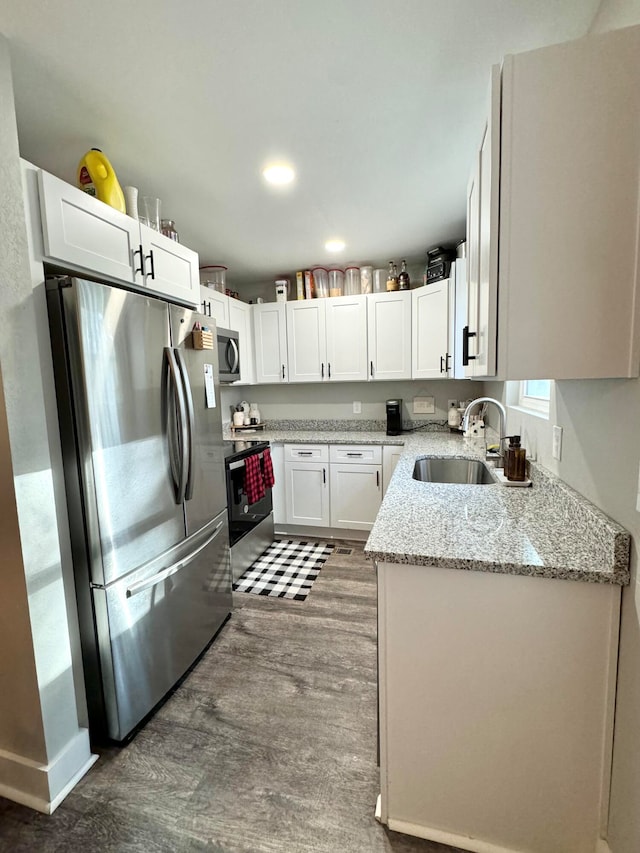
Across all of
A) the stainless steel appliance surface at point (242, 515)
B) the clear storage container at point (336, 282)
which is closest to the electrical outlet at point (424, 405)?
the clear storage container at point (336, 282)

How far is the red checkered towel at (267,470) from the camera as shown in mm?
3061

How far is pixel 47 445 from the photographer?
4.08ft

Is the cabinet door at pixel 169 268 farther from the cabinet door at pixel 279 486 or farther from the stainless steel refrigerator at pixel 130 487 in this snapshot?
the cabinet door at pixel 279 486

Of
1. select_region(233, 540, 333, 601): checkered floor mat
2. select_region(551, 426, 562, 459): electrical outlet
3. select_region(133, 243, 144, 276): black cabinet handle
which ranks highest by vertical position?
select_region(133, 243, 144, 276): black cabinet handle

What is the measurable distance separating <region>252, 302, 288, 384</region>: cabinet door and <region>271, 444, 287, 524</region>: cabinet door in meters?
0.76

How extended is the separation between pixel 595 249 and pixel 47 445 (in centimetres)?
172

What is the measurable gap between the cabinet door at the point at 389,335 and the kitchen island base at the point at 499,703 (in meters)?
2.54

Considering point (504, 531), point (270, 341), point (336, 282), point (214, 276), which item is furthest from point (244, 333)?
point (504, 531)

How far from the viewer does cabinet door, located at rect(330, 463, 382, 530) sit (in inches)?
126

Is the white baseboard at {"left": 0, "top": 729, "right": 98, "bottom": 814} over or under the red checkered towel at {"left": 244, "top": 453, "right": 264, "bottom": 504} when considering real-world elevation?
under

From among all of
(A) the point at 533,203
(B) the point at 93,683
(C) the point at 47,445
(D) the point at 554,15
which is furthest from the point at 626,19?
(B) the point at 93,683

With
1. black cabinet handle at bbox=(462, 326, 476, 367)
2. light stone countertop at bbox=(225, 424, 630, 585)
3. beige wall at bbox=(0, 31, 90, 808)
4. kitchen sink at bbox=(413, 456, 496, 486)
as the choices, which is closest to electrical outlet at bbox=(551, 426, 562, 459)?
light stone countertop at bbox=(225, 424, 630, 585)

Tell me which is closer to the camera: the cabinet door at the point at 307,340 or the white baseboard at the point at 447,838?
the white baseboard at the point at 447,838

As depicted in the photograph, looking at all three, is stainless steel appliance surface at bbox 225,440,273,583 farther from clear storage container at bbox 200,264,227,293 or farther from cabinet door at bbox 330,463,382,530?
clear storage container at bbox 200,264,227,293
